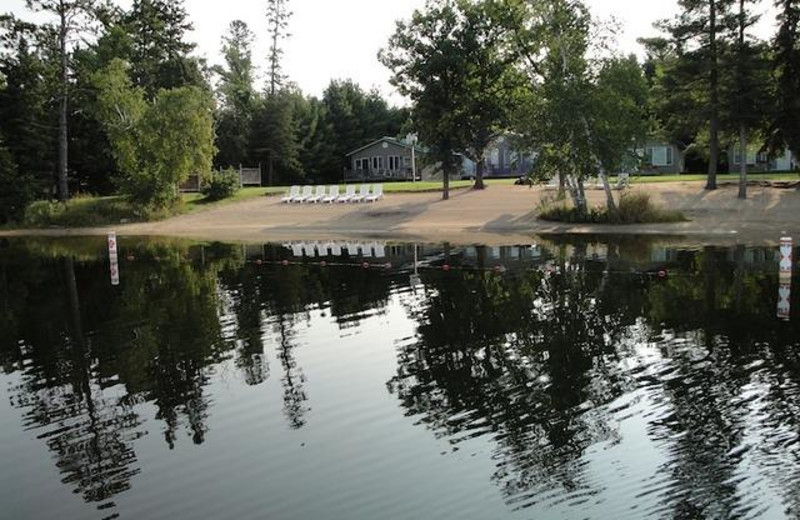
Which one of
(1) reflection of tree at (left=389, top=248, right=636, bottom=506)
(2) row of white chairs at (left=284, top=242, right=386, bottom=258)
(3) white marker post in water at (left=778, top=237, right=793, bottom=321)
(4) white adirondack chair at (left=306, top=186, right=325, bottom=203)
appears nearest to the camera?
(1) reflection of tree at (left=389, top=248, right=636, bottom=506)

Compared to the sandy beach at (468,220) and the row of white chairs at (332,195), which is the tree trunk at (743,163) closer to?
the sandy beach at (468,220)

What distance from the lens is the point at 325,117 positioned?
71.9 m

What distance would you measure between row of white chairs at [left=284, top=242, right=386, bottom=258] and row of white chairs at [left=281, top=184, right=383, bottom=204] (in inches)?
575

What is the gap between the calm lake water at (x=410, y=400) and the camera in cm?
668

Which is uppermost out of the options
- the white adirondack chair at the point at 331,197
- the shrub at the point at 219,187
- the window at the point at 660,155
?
the window at the point at 660,155

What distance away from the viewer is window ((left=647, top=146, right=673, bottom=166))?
2355 inches

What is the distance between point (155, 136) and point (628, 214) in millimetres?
25299

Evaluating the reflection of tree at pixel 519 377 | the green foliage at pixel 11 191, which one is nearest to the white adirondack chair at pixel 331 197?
the green foliage at pixel 11 191

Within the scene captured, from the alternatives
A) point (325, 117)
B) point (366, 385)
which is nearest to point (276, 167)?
point (325, 117)

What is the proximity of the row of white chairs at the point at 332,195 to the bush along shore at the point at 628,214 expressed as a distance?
14673 millimetres

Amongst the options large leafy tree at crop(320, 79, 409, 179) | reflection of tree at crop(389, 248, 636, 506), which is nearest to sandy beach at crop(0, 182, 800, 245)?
reflection of tree at crop(389, 248, 636, 506)

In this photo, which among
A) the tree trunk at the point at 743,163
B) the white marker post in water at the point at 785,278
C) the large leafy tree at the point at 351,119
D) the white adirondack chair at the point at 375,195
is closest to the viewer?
the white marker post in water at the point at 785,278

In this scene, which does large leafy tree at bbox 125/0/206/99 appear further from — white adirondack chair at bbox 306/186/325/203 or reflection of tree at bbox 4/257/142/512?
reflection of tree at bbox 4/257/142/512

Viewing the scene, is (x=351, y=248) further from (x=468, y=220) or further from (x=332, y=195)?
(x=332, y=195)
